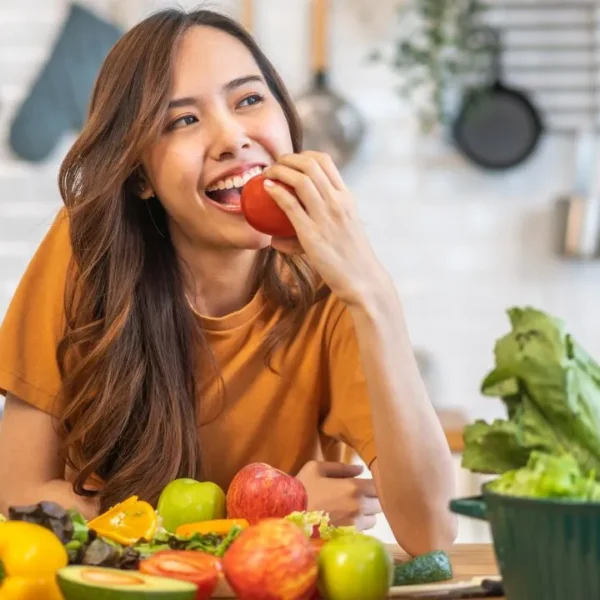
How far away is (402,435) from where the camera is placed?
1.27 metres

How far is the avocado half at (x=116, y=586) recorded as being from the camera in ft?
2.56

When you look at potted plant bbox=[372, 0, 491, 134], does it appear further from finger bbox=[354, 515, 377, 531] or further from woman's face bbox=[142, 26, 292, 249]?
finger bbox=[354, 515, 377, 531]

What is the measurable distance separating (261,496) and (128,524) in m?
0.14

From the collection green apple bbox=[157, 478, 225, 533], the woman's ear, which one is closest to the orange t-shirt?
the woman's ear

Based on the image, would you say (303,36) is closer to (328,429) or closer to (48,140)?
(48,140)

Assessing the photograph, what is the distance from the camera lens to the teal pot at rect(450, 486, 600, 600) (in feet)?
2.39

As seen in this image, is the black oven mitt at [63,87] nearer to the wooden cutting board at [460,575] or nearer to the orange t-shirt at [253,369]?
the orange t-shirt at [253,369]

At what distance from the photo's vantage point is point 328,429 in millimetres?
1595

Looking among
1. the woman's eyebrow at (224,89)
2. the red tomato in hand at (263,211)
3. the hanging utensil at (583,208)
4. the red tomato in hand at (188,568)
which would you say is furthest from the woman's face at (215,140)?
the hanging utensil at (583,208)

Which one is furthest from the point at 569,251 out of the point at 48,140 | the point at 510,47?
the point at 48,140

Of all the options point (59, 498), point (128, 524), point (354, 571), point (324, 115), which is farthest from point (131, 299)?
point (324, 115)

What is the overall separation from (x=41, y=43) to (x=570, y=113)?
160cm

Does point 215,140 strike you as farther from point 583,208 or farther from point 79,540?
point 583,208

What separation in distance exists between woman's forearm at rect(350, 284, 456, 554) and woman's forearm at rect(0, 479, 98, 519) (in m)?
0.38
